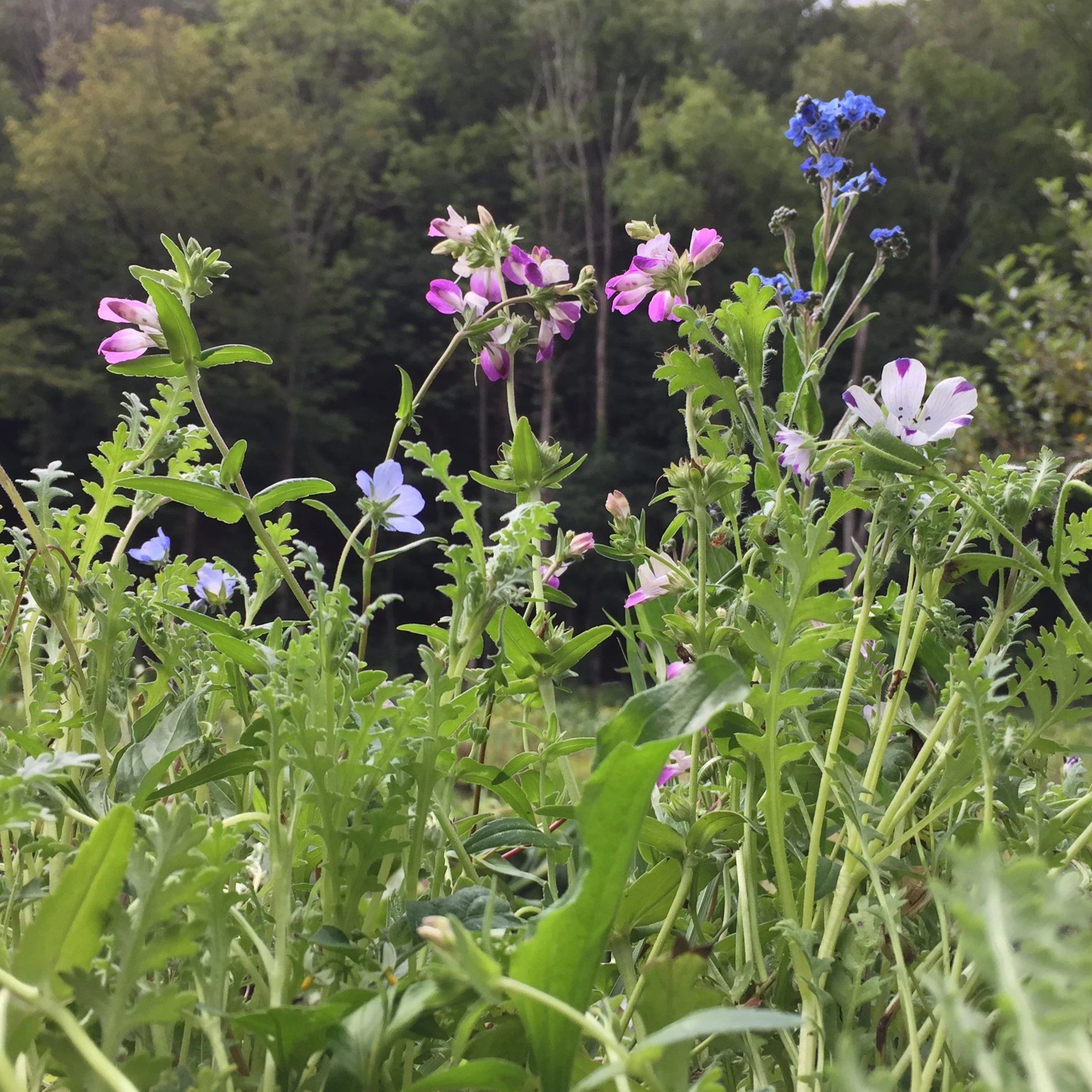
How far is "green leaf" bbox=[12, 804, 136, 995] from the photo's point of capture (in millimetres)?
192

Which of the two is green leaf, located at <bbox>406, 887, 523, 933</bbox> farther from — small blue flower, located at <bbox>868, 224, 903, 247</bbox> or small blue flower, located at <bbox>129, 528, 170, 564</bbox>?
small blue flower, located at <bbox>868, 224, 903, 247</bbox>

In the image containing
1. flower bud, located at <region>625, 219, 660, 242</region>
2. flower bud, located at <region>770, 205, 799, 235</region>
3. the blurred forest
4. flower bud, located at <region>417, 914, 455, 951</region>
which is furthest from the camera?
the blurred forest

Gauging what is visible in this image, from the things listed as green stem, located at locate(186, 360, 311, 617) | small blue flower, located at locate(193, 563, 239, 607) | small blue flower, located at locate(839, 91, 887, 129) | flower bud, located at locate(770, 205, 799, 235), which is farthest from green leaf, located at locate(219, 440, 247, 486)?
small blue flower, located at locate(839, 91, 887, 129)

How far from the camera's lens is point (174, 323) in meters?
0.32

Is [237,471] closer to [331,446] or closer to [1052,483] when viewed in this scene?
[1052,483]

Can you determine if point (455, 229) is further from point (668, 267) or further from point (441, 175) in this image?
point (441, 175)

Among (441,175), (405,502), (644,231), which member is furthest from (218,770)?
(441,175)

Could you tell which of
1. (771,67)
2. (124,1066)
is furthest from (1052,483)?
(771,67)

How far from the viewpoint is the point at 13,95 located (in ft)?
29.8

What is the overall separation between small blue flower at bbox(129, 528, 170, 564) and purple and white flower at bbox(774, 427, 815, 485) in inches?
12.0

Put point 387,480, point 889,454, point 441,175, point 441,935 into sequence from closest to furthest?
point 441,935
point 889,454
point 387,480
point 441,175

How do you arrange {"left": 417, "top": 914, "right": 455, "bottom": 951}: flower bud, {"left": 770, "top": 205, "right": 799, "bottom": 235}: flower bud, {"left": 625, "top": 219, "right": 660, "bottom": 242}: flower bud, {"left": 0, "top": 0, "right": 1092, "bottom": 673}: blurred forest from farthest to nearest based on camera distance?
1. {"left": 0, "top": 0, "right": 1092, "bottom": 673}: blurred forest
2. {"left": 770, "top": 205, "right": 799, "bottom": 235}: flower bud
3. {"left": 625, "top": 219, "right": 660, "bottom": 242}: flower bud
4. {"left": 417, "top": 914, "right": 455, "bottom": 951}: flower bud

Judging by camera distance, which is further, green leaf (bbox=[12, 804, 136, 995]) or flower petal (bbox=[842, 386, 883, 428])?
flower petal (bbox=[842, 386, 883, 428])

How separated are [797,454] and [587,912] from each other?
188 millimetres
